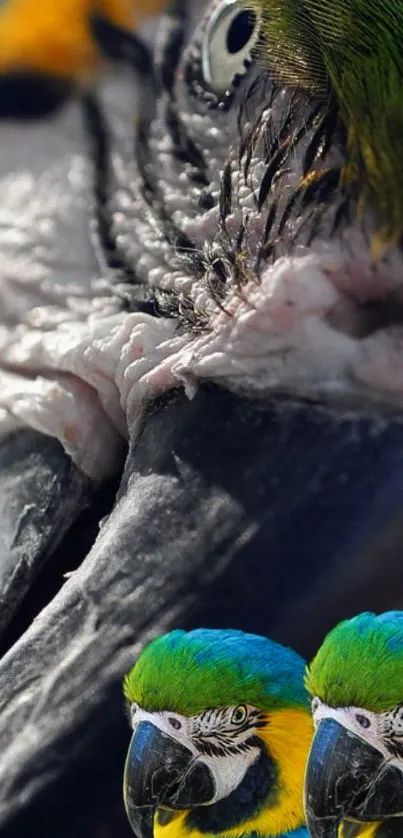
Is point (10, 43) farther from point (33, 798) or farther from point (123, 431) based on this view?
point (33, 798)

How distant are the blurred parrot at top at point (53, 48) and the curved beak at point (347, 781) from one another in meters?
0.76

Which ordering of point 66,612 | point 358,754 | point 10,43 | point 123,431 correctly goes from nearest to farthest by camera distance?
1. point 358,754
2. point 66,612
3. point 123,431
4. point 10,43

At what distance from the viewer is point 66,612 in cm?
78

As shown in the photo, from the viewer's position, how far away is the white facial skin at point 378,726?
0.65 meters

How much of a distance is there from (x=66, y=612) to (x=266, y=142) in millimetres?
328

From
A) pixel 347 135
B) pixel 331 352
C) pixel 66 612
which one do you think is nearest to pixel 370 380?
pixel 331 352

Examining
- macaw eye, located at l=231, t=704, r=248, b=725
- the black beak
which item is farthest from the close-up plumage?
the black beak

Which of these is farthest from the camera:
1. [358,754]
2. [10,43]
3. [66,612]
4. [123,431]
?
[10,43]

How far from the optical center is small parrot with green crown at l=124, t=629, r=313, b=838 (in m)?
0.70

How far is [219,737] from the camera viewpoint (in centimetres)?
70

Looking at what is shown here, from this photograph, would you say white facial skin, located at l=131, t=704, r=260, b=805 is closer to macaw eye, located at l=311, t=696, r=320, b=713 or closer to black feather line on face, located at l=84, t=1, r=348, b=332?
macaw eye, located at l=311, t=696, r=320, b=713

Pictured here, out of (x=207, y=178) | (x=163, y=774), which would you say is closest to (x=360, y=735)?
(x=163, y=774)

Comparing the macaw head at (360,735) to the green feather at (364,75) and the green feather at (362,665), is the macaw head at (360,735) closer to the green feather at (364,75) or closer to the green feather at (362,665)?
the green feather at (362,665)

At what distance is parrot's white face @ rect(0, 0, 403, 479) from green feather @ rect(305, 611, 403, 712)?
5.2 inches
